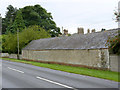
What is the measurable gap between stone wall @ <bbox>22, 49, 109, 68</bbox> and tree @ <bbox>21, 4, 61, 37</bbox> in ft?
107

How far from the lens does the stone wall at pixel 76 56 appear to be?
18438mm

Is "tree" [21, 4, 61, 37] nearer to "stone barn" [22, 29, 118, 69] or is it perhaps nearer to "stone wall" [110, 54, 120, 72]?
"stone barn" [22, 29, 118, 69]

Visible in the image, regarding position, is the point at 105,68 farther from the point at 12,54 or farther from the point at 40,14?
the point at 40,14

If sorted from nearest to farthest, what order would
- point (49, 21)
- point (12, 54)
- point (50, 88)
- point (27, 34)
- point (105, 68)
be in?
1. point (50, 88)
2. point (105, 68)
3. point (27, 34)
4. point (12, 54)
5. point (49, 21)

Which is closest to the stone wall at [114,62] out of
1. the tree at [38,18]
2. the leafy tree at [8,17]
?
the tree at [38,18]

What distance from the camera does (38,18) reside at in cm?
6538

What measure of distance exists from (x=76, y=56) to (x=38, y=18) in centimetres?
4658

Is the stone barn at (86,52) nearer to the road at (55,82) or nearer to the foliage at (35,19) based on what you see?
the road at (55,82)

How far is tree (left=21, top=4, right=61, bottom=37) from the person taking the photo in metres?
64.6

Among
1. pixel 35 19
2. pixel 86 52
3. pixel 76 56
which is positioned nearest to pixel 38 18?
pixel 35 19

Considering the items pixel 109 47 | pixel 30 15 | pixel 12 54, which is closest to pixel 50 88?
pixel 109 47

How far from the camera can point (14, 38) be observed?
42875 millimetres

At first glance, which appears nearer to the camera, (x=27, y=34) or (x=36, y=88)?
(x=36, y=88)

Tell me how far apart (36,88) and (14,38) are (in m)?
35.9
